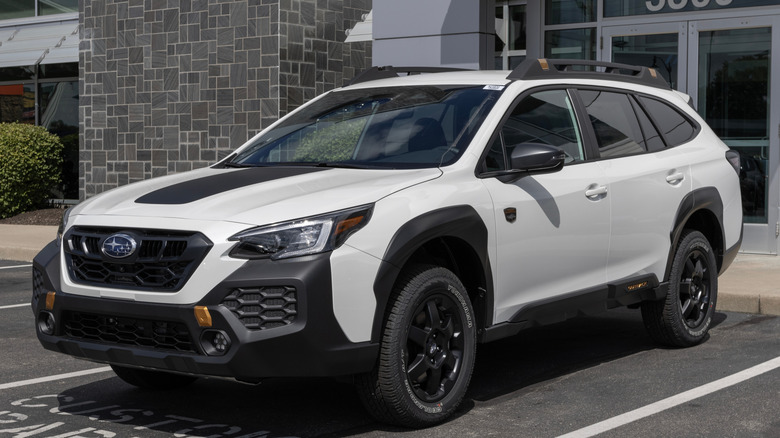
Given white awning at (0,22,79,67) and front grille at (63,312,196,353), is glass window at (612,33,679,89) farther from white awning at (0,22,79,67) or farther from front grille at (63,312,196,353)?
white awning at (0,22,79,67)

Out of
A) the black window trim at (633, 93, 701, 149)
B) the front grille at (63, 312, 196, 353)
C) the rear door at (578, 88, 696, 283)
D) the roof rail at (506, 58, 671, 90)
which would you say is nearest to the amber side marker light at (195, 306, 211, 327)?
the front grille at (63, 312, 196, 353)

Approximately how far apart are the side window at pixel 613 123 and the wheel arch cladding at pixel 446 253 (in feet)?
4.83

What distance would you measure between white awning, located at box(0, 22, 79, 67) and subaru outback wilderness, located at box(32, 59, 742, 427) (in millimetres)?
15533

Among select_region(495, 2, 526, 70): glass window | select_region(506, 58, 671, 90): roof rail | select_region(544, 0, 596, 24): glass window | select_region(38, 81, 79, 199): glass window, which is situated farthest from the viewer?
select_region(38, 81, 79, 199): glass window

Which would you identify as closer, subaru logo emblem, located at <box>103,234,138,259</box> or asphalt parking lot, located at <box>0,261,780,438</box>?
subaru logo emblem, located at <box>103,234,138,259</box>

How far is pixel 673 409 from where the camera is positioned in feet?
19.3

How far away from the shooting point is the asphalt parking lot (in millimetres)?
5527

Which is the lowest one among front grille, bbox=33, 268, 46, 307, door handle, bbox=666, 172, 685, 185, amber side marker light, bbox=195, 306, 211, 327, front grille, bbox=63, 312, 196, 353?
front grille, bbox=63, 312, 196, 353

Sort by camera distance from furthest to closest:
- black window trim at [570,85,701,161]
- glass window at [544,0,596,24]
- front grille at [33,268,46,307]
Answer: glass window at [544,0,596,24]
black window trim at [570,85,701,161]
front grille at [33,268,46,307]

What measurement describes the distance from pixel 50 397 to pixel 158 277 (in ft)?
5.36

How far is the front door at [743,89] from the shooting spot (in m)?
12.8

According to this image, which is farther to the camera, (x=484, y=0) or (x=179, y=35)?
(x=179, y=35)

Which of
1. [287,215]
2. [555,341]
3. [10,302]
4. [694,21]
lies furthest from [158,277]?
[694,21]

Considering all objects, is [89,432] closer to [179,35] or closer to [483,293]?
[483,293]
